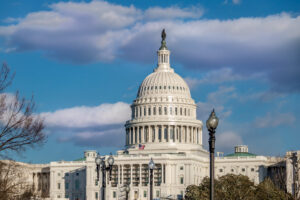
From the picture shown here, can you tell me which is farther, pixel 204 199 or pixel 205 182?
pixel 205 182

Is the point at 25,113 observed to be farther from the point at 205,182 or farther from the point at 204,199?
the point at 205,182

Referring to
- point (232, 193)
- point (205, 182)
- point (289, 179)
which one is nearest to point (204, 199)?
point (232, 193)

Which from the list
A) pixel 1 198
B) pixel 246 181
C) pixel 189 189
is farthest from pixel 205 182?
pixel 1 198

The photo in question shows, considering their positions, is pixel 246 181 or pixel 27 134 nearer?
pixel 27 134

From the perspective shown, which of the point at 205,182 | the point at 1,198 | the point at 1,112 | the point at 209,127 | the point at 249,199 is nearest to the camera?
the point at 209,127

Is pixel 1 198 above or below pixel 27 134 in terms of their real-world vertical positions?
below

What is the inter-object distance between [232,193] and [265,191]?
6.78 metres

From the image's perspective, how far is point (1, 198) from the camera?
68.0m

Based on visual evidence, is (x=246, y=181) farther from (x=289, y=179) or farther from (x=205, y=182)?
(x=289, y=179)

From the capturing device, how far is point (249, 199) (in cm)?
12838

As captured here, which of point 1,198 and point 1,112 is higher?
point 1,112

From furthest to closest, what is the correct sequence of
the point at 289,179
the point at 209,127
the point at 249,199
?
the point at 289,179 → the point at 249,199 → the point at 209,127

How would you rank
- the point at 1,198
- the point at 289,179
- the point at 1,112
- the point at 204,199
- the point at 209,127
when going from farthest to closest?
the point at 289,179
the point at 204,199
the point at 1,198
the point at 1,112
the point at 209,127

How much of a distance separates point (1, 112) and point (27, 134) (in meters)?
2.55
